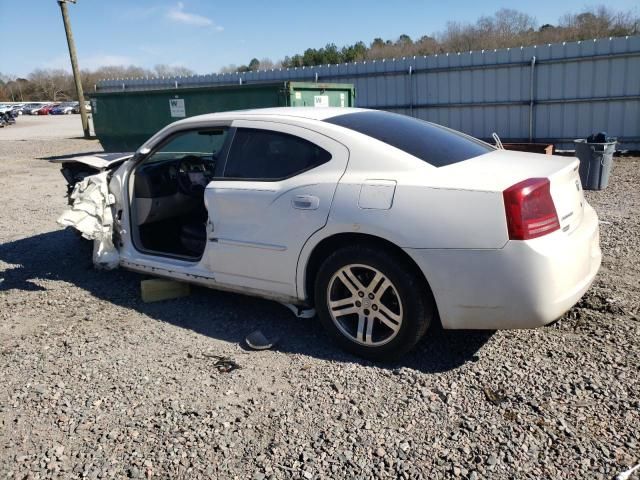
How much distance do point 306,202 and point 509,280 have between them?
1295 millimetres

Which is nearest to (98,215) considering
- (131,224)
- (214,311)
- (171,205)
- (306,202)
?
(131,224)

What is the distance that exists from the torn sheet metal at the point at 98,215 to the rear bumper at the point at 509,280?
286 cm

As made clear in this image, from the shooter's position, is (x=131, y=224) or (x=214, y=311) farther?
(x=131, y=224)

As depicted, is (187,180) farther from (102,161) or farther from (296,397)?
(296,397)

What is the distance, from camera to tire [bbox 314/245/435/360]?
127 inches

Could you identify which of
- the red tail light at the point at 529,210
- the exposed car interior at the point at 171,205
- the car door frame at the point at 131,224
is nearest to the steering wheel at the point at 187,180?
the exposed car interior at the point at 171,205

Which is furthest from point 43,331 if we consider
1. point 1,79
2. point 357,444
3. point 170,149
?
point 1,79

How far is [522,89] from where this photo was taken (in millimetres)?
13977

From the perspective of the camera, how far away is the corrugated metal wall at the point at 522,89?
41.7 feet

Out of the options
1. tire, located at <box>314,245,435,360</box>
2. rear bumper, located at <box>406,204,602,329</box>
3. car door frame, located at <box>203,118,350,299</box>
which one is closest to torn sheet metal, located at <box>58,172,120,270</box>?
car door frame, located at <box>203,118,350,299</box>

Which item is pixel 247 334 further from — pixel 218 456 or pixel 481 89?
pixel 481 89

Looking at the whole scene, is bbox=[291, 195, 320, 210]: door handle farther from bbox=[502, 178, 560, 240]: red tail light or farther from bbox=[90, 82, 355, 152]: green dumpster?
bbox=[90, 82, 355, 152]: green dumpster

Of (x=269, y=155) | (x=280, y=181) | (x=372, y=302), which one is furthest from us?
(x=269, y=155)

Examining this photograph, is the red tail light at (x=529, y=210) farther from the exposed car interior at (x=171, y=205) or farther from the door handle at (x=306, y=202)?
the exposed car interior at (x=171, y=205)
